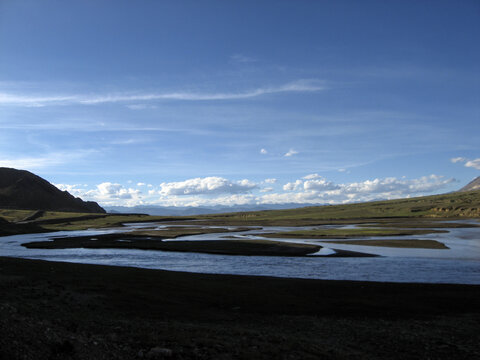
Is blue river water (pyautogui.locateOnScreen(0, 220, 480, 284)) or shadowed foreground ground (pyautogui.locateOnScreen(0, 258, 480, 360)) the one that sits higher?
shadowed foreground ground (pyautogui.locateOnScreen(0, 258, 480, 360))

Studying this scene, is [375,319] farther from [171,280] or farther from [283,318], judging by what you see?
[171,280]

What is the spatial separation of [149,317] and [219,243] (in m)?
46.8

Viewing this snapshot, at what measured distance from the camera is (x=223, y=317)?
2130 cm

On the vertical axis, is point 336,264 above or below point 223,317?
below

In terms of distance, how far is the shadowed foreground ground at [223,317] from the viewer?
13.9 metres

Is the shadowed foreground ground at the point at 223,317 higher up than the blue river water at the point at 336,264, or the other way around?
the shadowed foreground ground at the point at 223,317

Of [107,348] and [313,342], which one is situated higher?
[107,348]

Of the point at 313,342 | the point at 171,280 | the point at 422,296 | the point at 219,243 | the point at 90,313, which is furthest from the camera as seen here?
the point at 219,243

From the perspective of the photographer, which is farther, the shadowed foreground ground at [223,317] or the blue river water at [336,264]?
the blue river water at [336,264]

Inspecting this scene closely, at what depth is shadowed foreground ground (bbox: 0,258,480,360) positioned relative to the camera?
45.5ft

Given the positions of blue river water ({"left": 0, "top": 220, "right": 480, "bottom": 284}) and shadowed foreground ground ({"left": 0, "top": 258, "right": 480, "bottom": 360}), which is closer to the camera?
shadowed foreground ground ({"left": 0, "top": 258, "right": 480, "bottom": 360})

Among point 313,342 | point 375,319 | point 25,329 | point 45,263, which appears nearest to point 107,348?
point 25,329

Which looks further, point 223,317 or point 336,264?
point 336,264

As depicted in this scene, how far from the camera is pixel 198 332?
16766mm
